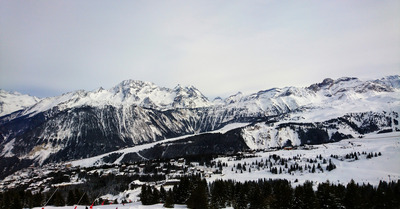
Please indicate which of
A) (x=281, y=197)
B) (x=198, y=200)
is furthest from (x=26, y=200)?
(x=281, y=197)

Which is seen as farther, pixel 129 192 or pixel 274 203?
pixel 129 192

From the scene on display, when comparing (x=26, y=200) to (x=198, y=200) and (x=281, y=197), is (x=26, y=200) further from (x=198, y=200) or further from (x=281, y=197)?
(x=281, y=197)

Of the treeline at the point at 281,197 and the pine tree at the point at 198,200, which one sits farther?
the pine tree at the point at 198,200

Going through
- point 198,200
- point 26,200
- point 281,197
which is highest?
point 198,200

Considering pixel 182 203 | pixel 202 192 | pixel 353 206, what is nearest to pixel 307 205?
pixel 353 206

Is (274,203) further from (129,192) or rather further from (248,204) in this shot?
(129,192)

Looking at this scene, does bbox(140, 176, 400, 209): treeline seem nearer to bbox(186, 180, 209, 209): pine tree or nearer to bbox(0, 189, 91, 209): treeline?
bbox(186, 180, 209, 209): pine tree

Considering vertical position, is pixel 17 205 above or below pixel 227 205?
above

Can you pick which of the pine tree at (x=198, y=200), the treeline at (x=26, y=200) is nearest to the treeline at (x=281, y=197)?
the pine tree at (x=198, y=200)

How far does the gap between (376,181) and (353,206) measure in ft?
454

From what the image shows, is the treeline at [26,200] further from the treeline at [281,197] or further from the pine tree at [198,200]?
the pine tree at [198,200]

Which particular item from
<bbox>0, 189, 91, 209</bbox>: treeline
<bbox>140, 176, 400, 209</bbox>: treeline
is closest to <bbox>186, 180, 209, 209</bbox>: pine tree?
<bbox>140, 176, 400, 209</bbox>: treeline

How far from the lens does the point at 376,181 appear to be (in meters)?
200

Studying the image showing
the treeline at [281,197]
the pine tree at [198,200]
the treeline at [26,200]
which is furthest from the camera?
the pine tree at [198,200]
